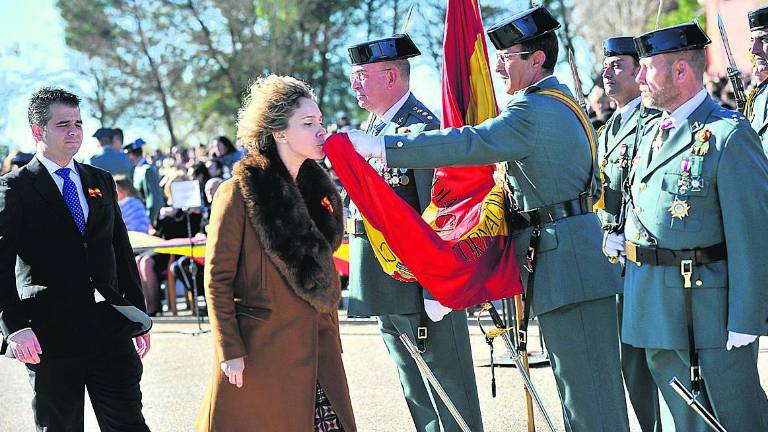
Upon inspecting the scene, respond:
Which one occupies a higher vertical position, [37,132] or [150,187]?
[37,132]

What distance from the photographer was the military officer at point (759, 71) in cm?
600

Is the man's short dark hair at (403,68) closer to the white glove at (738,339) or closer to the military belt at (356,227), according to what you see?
the military belt at (356,227)

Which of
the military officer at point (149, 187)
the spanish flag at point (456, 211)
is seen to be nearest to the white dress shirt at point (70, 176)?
the spanish flag at point (456, 211)

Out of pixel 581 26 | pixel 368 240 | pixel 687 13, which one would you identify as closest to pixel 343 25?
pixel 581 26

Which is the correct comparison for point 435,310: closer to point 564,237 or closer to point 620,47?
point 564,237

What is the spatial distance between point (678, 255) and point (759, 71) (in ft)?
7.64

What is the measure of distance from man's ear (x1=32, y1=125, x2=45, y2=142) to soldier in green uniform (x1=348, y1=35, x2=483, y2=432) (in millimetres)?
1633

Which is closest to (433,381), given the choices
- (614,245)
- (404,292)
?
(404,292)

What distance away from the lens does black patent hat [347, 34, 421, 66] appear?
5652mm

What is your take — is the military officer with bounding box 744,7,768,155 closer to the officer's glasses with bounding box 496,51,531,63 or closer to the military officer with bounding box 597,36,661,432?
the military officer with bounding box 597,36,661,432

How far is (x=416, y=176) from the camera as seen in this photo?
5.52 metres

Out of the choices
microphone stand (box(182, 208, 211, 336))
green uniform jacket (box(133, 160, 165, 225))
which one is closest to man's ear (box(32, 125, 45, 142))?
microphone stand (box(182, 208, 211, 336))

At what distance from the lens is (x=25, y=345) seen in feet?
15.8

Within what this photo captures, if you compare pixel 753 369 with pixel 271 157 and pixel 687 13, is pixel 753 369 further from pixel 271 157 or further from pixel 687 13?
pixel 687 13
